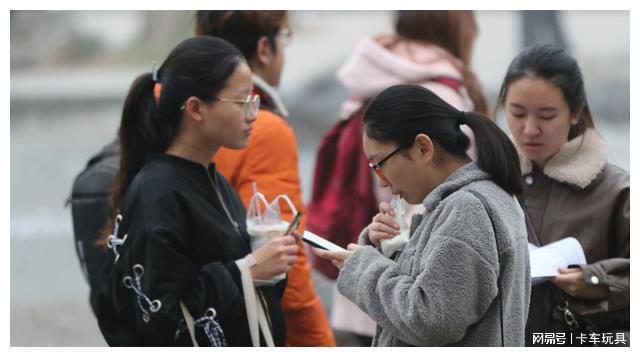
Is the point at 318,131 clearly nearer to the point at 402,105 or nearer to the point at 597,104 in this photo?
the point at 597,104

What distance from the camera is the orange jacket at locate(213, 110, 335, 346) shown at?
340 cm

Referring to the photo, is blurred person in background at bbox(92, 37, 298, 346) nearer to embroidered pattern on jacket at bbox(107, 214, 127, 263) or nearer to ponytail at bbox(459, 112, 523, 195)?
embroidered pattern on jacket at bbox(107, 214, 127, 263)

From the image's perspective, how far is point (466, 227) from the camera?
7.88 ft

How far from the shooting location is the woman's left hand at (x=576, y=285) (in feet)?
9.84

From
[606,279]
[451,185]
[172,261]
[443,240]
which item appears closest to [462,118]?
[451,185]

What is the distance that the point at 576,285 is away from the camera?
300 cm

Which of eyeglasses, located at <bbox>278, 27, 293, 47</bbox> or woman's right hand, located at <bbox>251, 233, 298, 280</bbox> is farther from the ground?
eyeglasses, located at <bbox>278, 27, 293, 47</bbox>

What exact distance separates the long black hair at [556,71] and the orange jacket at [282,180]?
0.75 m

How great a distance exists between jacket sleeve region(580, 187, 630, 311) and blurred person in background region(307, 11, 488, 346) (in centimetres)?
117

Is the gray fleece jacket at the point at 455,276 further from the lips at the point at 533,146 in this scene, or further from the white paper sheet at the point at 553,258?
the lips at the point at 533,146

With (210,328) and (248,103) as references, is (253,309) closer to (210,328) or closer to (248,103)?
(210,328)

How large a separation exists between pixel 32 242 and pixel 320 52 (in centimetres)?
545

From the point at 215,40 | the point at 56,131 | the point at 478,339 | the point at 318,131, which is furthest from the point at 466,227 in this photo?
the point at 56,131

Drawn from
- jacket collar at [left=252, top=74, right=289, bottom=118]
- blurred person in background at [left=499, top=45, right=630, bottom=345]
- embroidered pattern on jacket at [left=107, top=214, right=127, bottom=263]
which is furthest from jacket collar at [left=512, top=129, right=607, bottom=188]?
embroidered pattern on jacket at [left=107, top=214, right=127, bottom=263]
